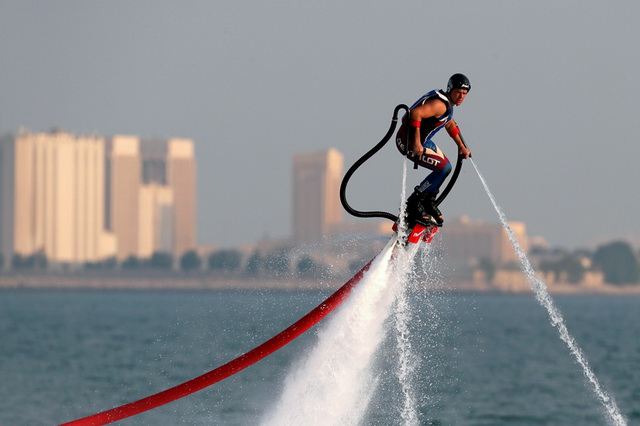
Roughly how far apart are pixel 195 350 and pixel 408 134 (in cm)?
4927

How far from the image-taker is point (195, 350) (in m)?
64.2

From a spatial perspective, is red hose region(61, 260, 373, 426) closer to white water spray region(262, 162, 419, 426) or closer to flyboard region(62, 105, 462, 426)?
flyboard region(62, 105, 462, 426)

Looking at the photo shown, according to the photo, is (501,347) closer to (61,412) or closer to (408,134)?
(61,412)

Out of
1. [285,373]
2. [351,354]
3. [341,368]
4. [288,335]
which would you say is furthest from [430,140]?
[285,373]

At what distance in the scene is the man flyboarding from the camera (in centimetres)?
1611

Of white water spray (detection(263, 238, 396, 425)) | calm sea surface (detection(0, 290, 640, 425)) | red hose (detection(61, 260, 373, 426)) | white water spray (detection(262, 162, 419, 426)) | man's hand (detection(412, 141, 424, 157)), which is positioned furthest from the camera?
calm sea surface (detection(0, 290, 640, 425))

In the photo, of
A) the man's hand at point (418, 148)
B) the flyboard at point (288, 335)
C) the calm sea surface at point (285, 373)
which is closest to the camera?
the man's hand at point (418, 148)

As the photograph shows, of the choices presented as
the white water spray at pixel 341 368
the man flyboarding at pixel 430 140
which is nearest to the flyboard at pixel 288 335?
the man flyboarding at pixel 430 140

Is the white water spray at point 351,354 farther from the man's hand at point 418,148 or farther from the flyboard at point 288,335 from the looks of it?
the man's hand at point 418,148

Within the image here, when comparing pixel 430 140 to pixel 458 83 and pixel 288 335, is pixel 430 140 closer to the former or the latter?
pixel 458 83

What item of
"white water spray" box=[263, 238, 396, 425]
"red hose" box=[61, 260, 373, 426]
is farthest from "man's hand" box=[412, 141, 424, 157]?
"white water spray" box=[263, 238, 396, 425]

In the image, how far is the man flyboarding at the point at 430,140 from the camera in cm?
1611

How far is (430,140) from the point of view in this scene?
652 inches

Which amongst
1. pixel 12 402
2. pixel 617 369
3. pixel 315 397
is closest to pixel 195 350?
pixel 617 369
